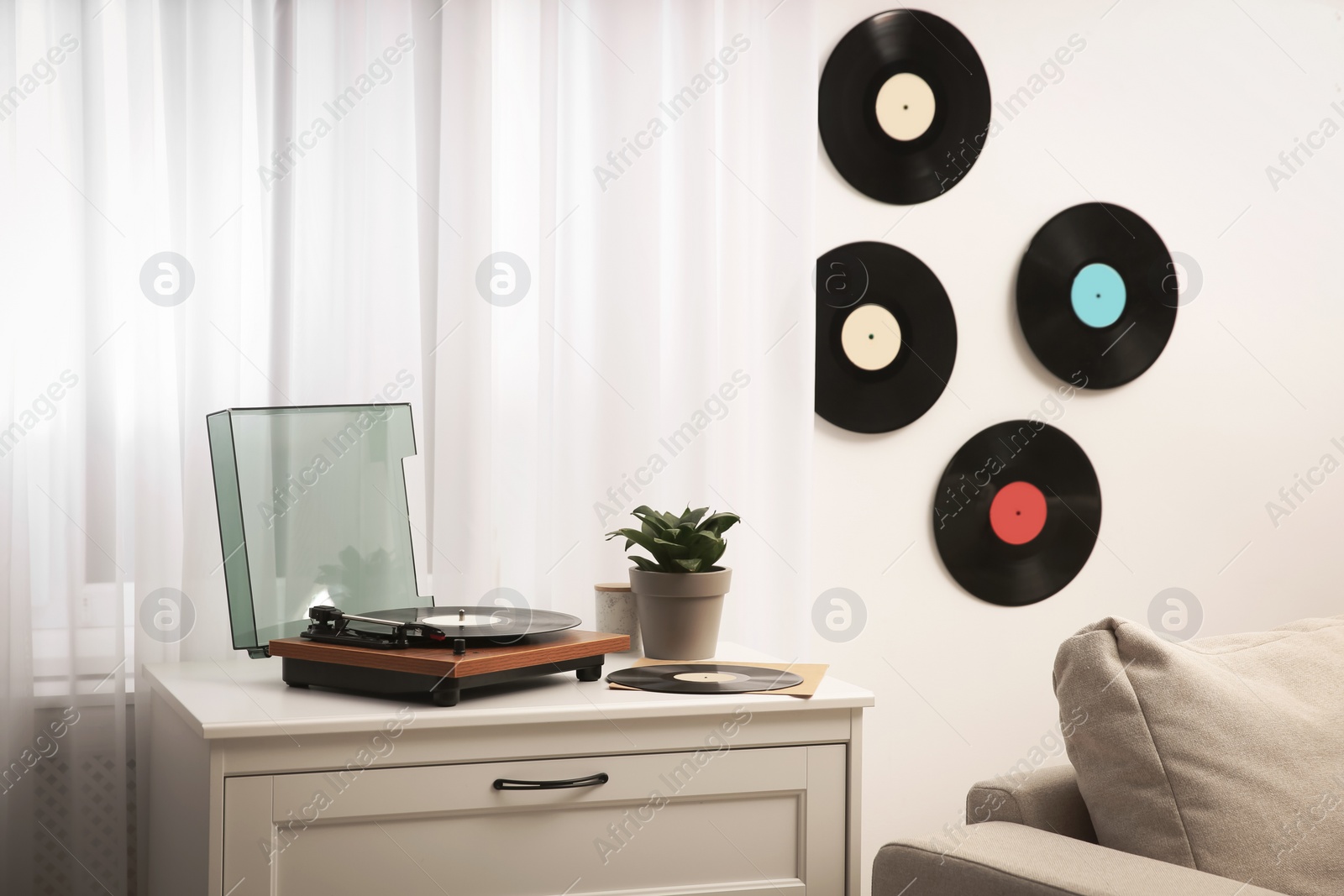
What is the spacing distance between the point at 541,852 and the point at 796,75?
1.51 metres

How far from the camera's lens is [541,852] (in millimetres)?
1322

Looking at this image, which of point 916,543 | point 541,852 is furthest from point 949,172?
point 541,852

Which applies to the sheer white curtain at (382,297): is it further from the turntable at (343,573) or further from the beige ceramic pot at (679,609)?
the beige ceramic pot at (679,609)

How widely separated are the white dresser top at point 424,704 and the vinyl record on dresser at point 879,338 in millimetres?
815

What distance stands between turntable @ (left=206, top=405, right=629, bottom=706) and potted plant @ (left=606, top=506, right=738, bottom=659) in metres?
0.15

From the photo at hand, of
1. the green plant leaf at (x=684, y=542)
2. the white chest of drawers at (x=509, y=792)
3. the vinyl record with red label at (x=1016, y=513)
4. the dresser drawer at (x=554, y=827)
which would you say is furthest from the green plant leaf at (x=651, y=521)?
the vinyl record with red label at (x=1016, y=513)

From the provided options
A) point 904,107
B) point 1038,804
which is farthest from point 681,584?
point 904,107

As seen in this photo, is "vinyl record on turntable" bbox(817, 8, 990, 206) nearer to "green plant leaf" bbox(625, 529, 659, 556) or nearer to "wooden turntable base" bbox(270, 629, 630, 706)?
"green plant leaf" bbox(625, 529, 659, 556)

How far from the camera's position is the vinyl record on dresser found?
2172mm

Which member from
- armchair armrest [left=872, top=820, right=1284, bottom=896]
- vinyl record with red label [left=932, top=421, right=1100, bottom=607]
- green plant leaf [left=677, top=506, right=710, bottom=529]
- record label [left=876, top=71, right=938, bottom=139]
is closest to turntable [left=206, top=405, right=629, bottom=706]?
green plant leaf [left=677, top=506, right=710, bottom=529]

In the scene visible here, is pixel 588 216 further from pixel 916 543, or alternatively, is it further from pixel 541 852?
pixel 541 852

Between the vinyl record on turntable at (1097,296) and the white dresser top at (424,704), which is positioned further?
the vinyl record on turntable at (1097,296)

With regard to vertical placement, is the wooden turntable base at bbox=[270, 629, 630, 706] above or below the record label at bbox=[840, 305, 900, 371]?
below

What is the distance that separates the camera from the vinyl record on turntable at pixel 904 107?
2.18m
